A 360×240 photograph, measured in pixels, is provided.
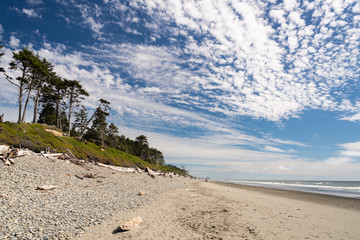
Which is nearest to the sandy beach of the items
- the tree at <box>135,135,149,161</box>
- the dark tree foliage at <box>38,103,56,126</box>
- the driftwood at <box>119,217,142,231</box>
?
the driftwood at <box>119,217,142,231</box>

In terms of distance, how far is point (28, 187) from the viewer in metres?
10.4

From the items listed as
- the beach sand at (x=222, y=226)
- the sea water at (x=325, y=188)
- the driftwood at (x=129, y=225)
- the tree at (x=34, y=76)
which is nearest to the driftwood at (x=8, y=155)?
the beach sand at (x=222, y=226)

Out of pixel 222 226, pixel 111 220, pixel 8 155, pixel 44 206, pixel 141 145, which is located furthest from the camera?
pixel 141 145

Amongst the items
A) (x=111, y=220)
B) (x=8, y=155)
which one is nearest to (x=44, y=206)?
(x=111, y=220)

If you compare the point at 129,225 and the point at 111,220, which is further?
the point at 111,220

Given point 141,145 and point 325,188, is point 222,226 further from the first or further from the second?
point 141,145

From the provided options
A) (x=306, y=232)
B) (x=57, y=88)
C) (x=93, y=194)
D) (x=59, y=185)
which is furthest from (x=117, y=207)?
(x=57, y=88)

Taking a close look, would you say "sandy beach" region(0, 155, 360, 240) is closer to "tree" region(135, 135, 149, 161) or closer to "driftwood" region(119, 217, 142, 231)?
"driftwood" region(119, 217, 142, 231)

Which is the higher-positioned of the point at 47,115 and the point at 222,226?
the point at 47,115

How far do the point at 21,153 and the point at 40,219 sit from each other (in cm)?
1179

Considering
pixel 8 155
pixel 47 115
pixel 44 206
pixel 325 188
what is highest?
pixel 47 115

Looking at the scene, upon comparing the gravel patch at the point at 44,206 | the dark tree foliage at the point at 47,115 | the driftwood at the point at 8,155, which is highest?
the dark tree foliage at the point at 47,115

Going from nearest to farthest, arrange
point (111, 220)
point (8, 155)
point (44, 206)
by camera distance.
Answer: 1. point (44, 206)
2. point (111, 220)
3. point (8, 155)

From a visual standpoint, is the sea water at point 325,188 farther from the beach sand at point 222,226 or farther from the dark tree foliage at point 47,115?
the dark tree foliage at point 47,115
